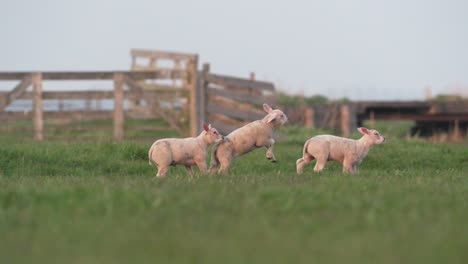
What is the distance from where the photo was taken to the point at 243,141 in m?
11.1

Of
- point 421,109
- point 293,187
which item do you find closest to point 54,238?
point 293,187

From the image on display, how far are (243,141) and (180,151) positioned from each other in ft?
3.17

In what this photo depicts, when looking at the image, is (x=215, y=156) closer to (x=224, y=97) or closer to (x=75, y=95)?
(x=75, y=95)

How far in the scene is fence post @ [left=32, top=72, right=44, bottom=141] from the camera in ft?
69.3

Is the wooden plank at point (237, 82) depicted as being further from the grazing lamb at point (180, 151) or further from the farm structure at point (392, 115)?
the grazing lamb at point (180, 151)

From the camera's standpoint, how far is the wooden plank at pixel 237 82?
22125 millimetres

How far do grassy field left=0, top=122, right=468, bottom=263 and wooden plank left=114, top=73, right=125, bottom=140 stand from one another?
462 inches

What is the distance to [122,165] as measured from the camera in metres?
13.1

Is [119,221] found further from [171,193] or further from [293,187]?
[293,187]

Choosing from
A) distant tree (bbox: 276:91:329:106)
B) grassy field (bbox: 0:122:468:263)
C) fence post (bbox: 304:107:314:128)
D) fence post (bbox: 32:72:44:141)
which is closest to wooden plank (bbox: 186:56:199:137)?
fence post (bbox: 32:72:44:141)

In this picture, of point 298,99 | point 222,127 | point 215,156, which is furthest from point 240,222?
point 298,99

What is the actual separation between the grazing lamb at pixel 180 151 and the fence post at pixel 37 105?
11057 mm

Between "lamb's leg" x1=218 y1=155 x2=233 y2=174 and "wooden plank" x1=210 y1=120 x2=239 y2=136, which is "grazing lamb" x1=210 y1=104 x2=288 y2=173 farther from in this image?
"wooden plank" x1=210 y1=120 x2=239 y2=136

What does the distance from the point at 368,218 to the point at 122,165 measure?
744 cm
